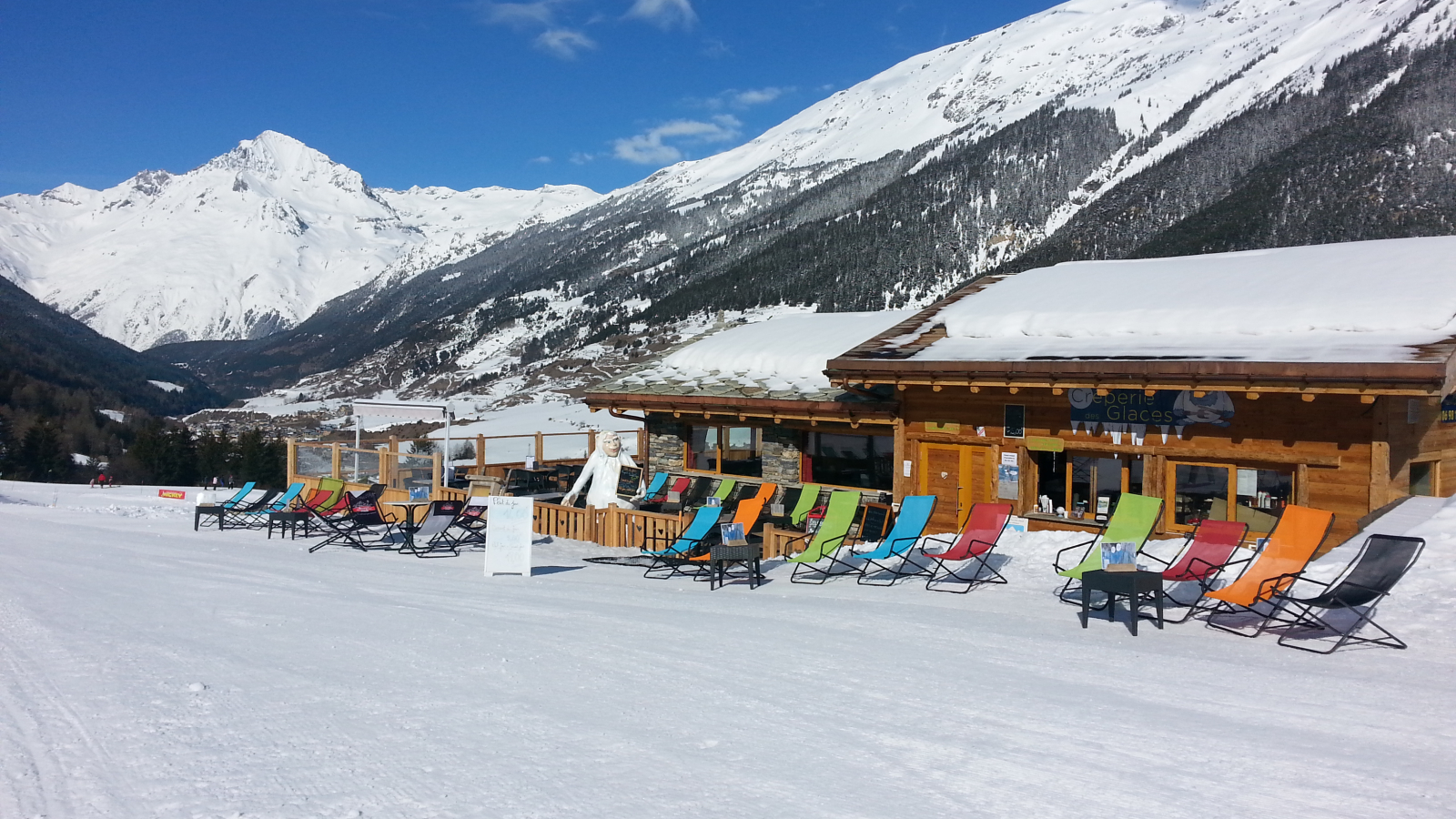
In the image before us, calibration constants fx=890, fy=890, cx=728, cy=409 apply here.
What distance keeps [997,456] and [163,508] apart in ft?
47.0

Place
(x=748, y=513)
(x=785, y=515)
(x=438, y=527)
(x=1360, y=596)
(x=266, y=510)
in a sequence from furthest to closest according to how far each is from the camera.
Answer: (x=266, y=510), (x=785, y=515), (x=438, y=527), (x=748, y=513), (x=1360, y=596)

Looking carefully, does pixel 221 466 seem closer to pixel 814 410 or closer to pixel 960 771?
pixel 814 410

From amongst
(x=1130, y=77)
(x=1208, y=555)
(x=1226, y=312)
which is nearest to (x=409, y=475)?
(x=1208, y=555)

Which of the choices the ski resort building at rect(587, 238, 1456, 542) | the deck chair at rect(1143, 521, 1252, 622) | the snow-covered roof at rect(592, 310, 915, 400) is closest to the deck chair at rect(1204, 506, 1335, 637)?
the deck chair at rect(1143, 521, 1252, 622)

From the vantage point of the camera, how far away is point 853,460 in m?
13.0

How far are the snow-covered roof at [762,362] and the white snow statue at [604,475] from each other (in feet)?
6.78

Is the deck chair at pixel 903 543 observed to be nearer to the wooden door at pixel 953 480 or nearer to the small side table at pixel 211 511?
the wooden door at pixel 953 480

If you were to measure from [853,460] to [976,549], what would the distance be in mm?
4674

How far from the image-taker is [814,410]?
12672 mm

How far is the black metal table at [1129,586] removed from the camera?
628 cm

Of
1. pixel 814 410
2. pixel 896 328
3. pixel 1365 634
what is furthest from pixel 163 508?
pixel 1365 634

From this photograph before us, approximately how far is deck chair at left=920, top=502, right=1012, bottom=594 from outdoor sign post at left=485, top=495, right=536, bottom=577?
3989mm

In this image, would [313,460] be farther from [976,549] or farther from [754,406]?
[976,549]

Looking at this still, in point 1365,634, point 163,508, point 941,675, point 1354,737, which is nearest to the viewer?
point 1354,737
